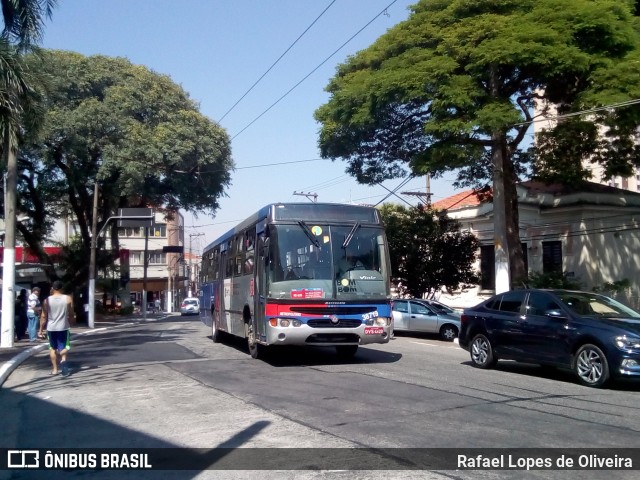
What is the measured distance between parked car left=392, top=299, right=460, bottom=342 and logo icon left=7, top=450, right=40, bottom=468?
16886mm

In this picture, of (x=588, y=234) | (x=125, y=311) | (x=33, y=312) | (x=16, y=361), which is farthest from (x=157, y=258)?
(x=16, y=361)

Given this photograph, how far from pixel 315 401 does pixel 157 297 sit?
7654cm

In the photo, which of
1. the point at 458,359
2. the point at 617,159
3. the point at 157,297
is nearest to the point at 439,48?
the point at 617,159

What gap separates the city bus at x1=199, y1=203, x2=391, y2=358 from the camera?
1352 cm

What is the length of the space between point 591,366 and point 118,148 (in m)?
28.9

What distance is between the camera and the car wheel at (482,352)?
1355cm

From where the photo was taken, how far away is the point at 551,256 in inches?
1203

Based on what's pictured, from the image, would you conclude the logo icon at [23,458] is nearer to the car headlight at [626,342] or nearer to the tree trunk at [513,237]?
the car headlight at [626,342]

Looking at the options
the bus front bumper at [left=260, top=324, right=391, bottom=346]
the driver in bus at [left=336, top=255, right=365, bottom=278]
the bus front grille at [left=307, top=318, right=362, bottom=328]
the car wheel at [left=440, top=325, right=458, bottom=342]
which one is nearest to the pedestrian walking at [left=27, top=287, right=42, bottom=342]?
the bus front bumper at [left=260, top=324, right=391, bottom=346]

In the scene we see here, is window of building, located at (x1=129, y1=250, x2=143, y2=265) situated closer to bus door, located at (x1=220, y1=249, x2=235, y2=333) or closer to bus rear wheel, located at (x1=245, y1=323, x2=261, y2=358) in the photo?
bus door, located at (x1=220, y1=249, x2=235, y2=333)

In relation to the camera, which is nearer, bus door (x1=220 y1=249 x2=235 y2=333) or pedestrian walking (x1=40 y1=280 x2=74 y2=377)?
pedestrian walking (x1=40 y1=280 x2=74 y2=377)

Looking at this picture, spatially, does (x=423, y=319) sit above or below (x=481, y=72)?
below

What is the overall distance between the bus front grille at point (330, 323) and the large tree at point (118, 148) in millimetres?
23808

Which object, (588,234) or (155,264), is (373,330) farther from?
(155,264)
